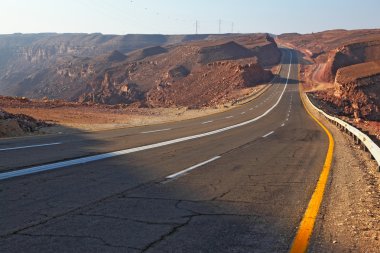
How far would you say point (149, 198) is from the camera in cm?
739

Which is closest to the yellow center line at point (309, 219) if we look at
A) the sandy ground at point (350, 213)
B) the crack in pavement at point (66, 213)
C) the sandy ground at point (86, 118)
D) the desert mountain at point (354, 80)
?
the sandy ground at point (350, 213)

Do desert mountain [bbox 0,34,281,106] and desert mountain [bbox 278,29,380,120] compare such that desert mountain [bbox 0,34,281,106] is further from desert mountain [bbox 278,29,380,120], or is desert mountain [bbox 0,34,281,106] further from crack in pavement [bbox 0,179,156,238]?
crack in pavement [bbox 0,179,156,238]

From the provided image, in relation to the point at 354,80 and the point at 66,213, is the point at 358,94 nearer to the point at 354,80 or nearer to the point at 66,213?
the point at 354,80

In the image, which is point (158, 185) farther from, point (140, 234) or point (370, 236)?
point (370, 236)

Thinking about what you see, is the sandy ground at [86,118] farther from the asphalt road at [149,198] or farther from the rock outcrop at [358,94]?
the rock outcrop at [358,94]

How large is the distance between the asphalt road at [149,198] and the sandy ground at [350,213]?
0.39m

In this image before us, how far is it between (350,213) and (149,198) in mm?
3051

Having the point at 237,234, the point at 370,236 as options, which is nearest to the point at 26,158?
the point at 237,234

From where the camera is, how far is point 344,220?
6711mm

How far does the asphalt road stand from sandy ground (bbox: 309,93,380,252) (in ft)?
1.30

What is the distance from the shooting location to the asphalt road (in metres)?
5.25

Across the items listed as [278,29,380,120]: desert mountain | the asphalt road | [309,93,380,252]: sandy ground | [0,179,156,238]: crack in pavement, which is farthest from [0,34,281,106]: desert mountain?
[0,179,156,238]: crack in pavement

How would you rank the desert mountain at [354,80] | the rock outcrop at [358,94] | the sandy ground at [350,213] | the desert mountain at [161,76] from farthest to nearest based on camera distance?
1. the desert mountain at [161,76]
2. the desert mountain at [354,80]
3. the rock outcrop at [358,94]
4. the sandy ground at [350,213]

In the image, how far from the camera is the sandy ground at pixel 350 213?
5601 millimetres
